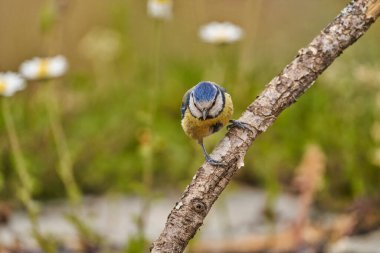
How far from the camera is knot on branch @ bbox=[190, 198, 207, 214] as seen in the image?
1995mm

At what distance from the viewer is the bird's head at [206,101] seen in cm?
211

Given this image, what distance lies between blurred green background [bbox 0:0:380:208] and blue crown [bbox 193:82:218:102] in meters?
1.04

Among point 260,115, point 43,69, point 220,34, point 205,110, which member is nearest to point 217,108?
point 205,110

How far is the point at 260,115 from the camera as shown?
6.73ft

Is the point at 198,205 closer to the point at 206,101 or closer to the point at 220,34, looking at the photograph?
the point at 206,101

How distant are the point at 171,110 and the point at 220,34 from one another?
0.97 m

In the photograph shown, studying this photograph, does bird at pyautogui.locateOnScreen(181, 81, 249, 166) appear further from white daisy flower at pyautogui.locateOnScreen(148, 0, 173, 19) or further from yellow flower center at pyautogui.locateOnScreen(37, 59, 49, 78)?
yellow flower center at pyautogui.locateOnScreen(37, 59, 49, 78)

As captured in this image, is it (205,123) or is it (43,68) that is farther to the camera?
(43,68)

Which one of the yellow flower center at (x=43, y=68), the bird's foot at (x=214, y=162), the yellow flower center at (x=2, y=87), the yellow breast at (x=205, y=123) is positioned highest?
the yellow flower center at (x=43, y=68)

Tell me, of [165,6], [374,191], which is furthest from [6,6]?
[374,191]

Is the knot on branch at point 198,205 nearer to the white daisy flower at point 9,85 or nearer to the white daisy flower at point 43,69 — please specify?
the white daisy flower at point 9,85

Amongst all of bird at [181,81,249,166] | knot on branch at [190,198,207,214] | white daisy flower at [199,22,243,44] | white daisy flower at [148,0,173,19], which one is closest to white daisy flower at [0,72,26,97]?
white daisy flower at [148,0,173,19]

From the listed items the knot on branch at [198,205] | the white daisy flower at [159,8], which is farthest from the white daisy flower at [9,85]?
the knot on branch at [198,205]

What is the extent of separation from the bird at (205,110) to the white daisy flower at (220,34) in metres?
1.54
